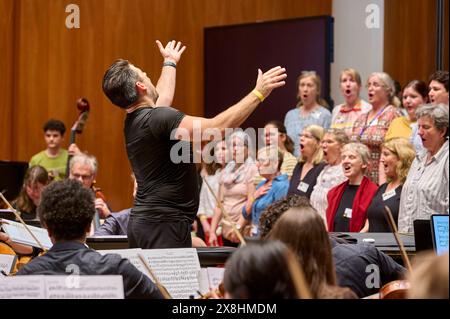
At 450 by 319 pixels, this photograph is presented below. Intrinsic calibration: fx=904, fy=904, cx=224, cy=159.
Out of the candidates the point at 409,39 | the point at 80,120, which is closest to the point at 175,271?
the point at 80,120

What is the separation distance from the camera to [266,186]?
6098mm

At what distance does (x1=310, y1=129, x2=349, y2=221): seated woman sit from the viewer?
5660 millimetres

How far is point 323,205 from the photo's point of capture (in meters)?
5.64

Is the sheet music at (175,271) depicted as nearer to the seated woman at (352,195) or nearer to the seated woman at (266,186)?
the seated woman at (352,195)

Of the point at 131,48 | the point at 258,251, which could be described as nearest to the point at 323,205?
the point at 131,48

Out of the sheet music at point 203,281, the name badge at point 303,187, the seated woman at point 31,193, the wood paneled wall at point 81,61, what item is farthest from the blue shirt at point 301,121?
the sheet music at point 203,281

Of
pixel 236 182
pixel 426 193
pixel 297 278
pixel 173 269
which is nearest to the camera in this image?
pixel 297 278

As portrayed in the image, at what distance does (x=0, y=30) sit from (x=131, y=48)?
3.84 feet

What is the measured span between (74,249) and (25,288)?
0.31 meters

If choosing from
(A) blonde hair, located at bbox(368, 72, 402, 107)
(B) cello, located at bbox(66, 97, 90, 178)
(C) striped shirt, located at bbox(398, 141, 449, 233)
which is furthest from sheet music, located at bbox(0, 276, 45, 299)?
(B) cello, located at bbox(66, 97, 90, 178)

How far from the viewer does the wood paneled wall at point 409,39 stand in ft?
23.8

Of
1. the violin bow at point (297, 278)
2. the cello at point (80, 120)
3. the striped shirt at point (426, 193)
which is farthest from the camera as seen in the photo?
the cello at point (80, 120)

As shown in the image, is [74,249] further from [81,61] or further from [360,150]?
[81,61]

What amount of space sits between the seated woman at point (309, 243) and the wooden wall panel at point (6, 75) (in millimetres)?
6038
